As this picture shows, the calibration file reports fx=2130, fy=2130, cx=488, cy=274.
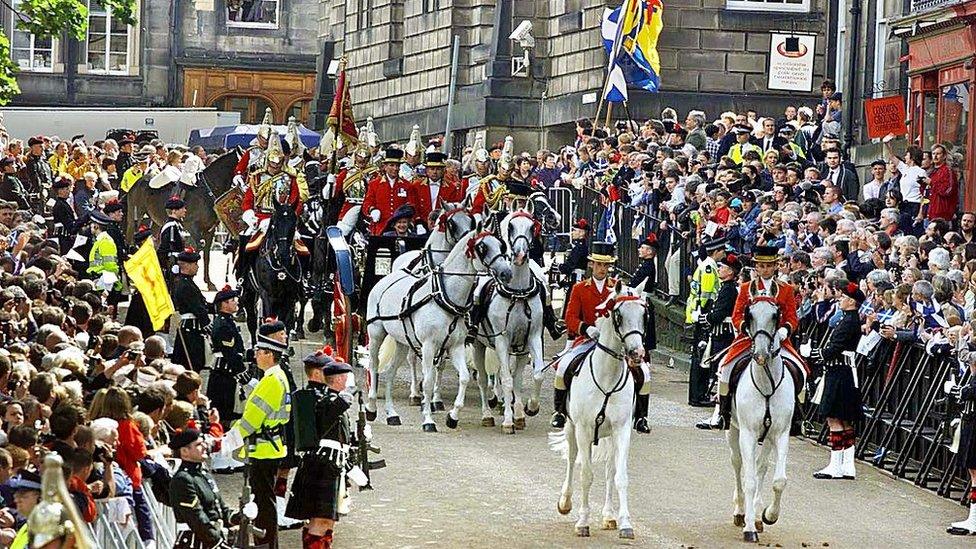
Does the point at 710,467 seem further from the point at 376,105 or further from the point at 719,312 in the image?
the point at 376,105

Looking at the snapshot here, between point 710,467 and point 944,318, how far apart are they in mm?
2575

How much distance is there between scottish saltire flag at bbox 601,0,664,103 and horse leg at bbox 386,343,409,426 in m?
13.0

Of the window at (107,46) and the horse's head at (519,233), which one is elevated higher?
the window at (107,46)

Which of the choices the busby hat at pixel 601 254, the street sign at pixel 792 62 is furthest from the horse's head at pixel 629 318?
the street sign at pixel 792 62

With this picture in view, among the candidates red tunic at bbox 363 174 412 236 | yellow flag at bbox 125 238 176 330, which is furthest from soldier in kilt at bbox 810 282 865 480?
yellow flag at bbox 125 238 176 330

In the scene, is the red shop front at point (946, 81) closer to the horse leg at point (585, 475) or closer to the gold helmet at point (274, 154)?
the gold helmet at point (274, 154)

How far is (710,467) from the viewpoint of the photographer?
20.0m

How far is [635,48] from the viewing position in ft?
116

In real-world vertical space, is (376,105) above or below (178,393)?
Answer: above

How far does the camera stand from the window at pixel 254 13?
6134 cm

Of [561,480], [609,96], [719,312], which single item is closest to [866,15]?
[609,96]

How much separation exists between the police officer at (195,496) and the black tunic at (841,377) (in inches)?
338

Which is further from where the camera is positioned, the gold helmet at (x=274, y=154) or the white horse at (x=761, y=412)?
the gold helmet at (x=274, y=154)

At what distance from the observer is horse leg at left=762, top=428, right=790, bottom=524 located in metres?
16.5
